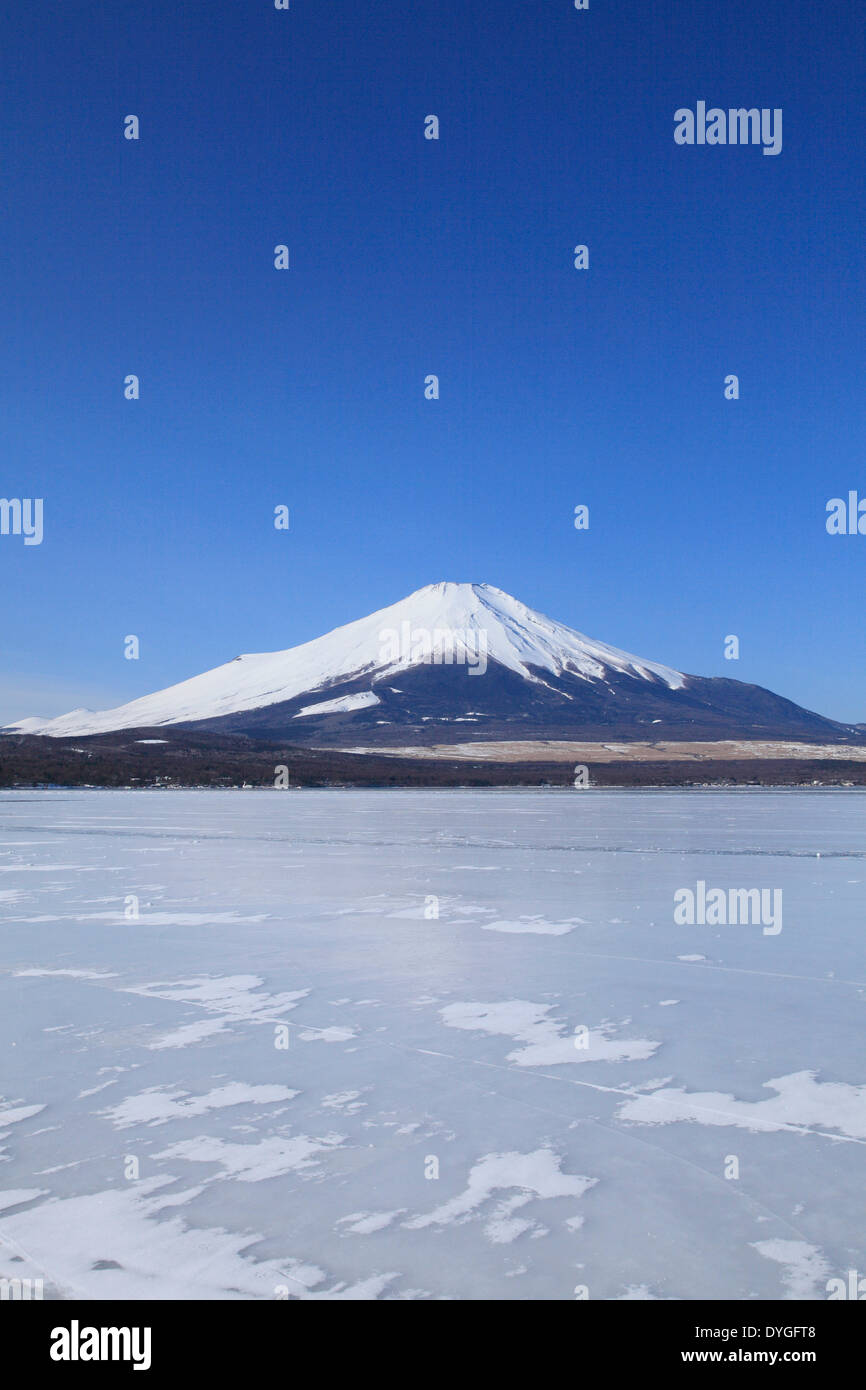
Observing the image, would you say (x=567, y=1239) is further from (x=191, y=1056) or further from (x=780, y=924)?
(x=780, y=924)

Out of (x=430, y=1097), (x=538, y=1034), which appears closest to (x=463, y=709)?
(x=538, y=1034)

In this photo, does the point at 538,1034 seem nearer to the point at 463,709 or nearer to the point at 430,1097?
the point at 430,1097

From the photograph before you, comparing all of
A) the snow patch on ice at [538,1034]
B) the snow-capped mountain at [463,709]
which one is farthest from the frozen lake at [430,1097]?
the snow-capped mountain at [463,709]

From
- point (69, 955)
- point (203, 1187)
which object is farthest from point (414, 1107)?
point (69, 955)

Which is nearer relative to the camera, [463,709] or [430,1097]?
[430,1097]

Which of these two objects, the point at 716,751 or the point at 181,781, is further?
the point at 716,751

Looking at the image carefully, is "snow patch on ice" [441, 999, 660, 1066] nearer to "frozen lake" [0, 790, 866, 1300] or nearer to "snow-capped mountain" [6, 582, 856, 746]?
"frozen lake" [0, 790, 866, 1300]

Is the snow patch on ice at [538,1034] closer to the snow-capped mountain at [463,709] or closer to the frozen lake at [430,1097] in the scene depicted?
the frozen lake at [430,1097]

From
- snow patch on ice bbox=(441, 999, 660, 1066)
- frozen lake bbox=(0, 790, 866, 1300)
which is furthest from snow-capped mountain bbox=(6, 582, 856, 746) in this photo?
snow patch on ice bbox=(441, 999, 660, 1066)
